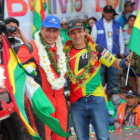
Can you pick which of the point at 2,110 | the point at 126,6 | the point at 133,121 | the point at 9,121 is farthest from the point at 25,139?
the point at 126,6

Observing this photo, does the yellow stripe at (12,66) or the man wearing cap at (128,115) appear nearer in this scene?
the yellow stripe at (12,66)

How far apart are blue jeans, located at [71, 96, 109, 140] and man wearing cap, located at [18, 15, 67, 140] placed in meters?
0.23

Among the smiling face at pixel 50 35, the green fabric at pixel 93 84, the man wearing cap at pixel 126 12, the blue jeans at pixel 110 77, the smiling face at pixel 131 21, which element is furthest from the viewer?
the man wearing cap at pixel 126 12

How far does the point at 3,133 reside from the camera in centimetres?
518

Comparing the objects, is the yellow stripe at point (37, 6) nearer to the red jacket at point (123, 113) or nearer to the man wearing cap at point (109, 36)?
the man wearing cap at point (109, 36)

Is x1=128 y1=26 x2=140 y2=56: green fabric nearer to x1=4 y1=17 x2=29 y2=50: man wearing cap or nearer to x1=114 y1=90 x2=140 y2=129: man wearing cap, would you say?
x1=4 y1=17 x2=29 y2=50: man wearing cap

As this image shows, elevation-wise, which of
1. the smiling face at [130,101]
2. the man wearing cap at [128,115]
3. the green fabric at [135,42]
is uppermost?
the green fabric at [135,42]

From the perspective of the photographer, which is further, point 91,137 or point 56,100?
point 91,137

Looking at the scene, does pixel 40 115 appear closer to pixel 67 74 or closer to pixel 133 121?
pixel 67 74

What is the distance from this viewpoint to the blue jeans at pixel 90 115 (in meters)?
5.04

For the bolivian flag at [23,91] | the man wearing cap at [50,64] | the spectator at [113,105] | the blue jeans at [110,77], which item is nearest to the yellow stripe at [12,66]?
the bolivian flag at [23,91]

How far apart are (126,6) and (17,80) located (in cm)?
556

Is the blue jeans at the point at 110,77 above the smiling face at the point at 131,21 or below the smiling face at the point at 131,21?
below

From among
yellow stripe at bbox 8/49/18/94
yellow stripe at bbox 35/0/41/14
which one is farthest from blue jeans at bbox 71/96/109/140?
yellow stripe at bbox 35/0/41/14
